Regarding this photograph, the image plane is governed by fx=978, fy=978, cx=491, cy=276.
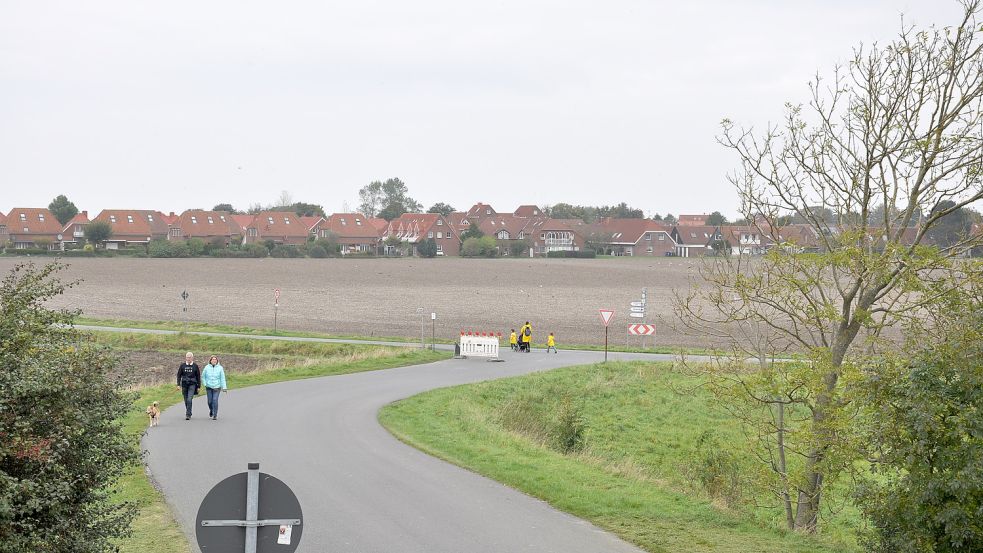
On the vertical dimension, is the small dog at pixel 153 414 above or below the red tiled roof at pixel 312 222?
below

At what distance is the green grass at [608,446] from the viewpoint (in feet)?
41.1

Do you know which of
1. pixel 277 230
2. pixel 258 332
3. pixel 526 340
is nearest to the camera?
pixel 526 340

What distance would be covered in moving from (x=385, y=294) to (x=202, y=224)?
3029 inches

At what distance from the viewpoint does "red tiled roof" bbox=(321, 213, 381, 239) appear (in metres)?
146

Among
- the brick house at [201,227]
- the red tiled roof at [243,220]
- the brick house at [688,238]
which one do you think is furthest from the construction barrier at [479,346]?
the red tiled roof at [243,220]

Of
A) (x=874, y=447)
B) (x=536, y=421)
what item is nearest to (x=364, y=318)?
(x=536, y=421)

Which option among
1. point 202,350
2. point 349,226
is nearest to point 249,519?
point 202,350

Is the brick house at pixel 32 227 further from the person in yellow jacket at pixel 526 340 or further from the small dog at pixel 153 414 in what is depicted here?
the small dog at pixel 153 414

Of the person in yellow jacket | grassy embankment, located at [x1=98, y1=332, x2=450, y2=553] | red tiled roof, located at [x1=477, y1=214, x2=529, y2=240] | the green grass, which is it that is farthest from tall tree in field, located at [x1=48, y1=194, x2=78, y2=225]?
the green grass

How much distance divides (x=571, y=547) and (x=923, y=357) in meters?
4.34

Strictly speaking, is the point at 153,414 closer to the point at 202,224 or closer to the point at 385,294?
the point at 385,294

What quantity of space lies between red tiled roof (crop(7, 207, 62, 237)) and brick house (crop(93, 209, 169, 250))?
8.17m

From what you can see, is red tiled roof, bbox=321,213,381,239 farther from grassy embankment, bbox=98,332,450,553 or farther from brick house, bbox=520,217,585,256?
grassy embankment, bbox=98,332,450,553

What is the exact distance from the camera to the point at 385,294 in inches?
2901
